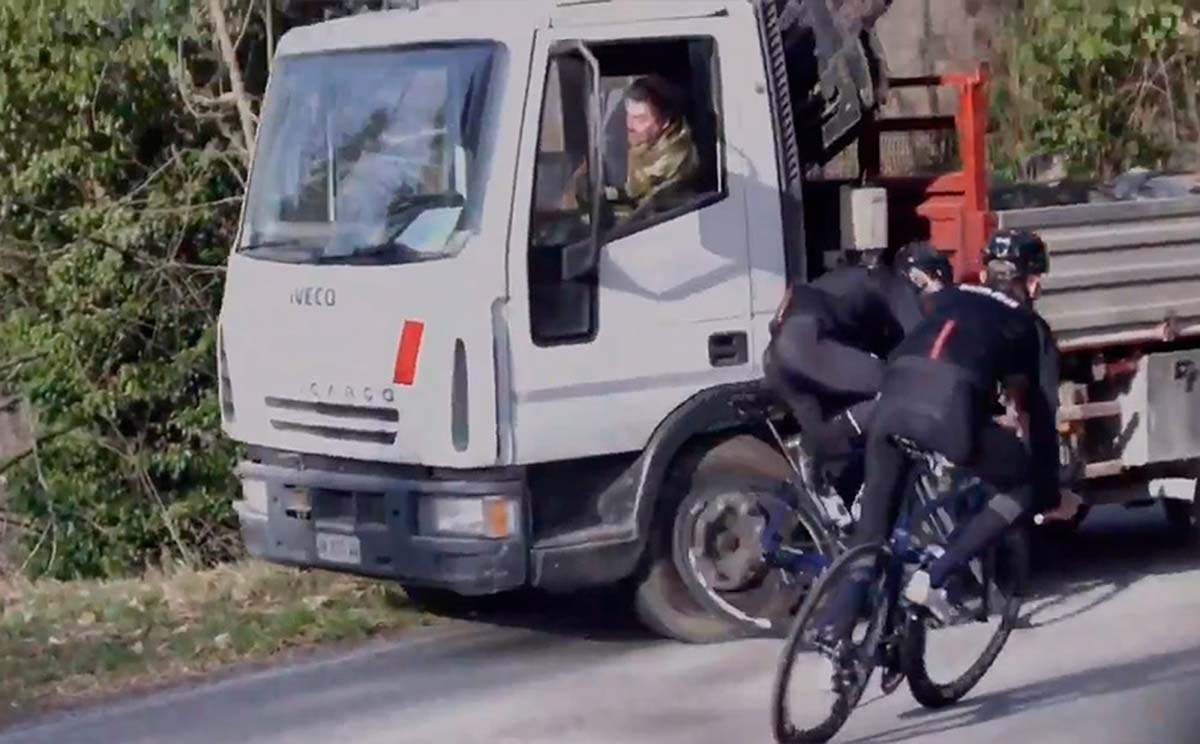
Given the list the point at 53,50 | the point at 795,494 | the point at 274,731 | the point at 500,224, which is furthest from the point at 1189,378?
the point at 53,50

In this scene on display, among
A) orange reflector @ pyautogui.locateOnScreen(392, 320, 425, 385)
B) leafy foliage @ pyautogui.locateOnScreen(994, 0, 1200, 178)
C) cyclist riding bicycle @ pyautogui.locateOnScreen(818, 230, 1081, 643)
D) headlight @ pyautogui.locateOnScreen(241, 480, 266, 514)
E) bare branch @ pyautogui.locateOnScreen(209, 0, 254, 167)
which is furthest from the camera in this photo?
leafy foliage @ pyautogui.locateOnScreen(994, 0, 1200, 178)

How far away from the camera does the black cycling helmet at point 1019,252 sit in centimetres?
851

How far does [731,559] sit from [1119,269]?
91.3 inches

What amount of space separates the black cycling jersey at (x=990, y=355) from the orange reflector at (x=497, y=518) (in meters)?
1.74

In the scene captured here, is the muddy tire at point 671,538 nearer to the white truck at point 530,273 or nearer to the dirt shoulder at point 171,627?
the white truck at point 530,273

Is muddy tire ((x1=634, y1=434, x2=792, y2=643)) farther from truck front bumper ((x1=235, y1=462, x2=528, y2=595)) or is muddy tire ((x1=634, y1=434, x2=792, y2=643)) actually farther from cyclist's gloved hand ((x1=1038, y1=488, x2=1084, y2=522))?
cyclist's gloved hand ((x1=1038, y1=488, x2=1084, y2=522))

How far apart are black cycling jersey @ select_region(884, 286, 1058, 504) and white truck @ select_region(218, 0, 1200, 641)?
1446 millimetres

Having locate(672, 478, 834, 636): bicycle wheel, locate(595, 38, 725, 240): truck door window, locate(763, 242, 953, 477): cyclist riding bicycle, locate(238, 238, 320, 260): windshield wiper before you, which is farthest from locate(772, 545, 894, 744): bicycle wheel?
locate(238, 238, 320, 260): windshield wiper

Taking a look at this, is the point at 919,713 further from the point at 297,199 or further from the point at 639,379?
the point at 297,199

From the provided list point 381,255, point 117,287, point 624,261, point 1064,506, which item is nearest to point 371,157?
point 381,255

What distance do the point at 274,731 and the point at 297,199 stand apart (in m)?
2.25

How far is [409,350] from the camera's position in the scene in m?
9.12

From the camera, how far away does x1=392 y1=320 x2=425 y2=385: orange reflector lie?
909cm

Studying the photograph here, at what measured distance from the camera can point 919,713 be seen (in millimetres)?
8594
